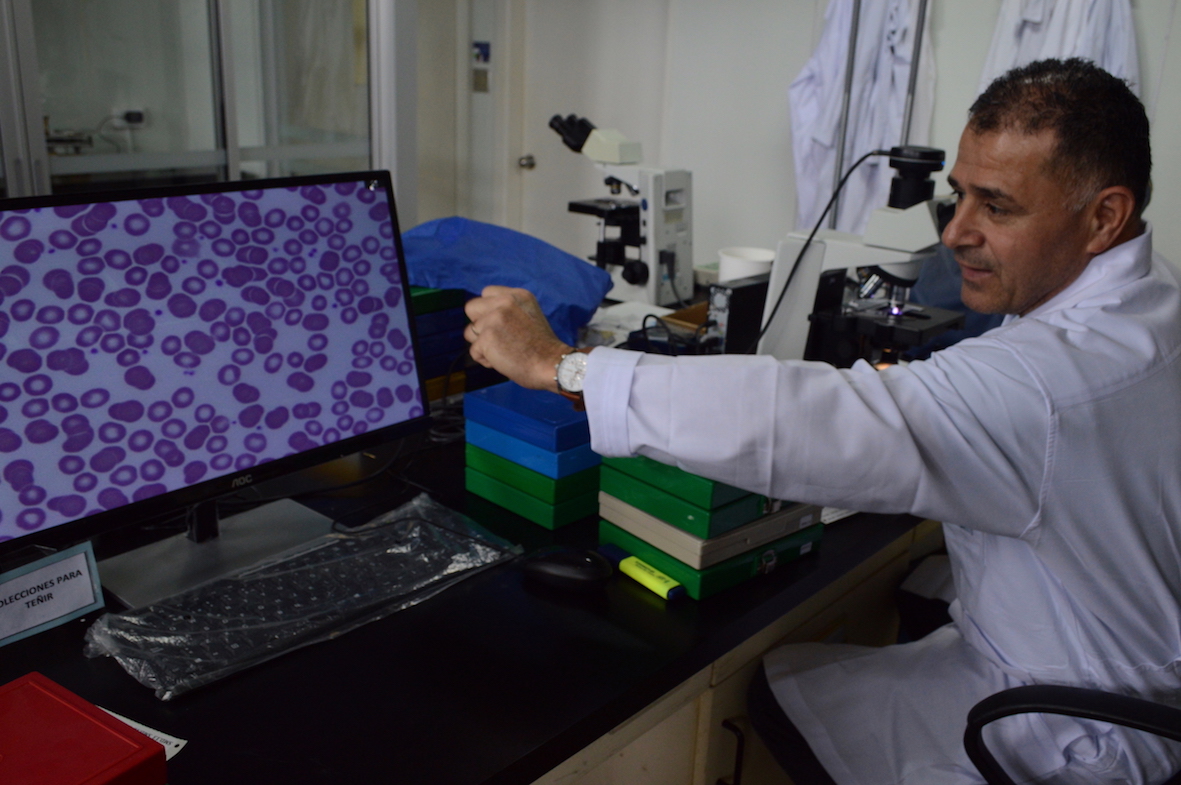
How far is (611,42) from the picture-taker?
415 centimetres

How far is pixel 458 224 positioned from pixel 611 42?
281 centimetres

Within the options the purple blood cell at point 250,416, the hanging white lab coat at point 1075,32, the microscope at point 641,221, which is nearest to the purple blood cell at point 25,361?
the purple blood cell at point 250,416

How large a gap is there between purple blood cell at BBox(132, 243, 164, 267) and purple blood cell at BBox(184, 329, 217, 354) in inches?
3.4

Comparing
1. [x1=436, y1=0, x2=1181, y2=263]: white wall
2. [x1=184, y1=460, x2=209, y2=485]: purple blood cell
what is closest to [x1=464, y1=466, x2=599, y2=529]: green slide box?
Result: [x1=184, y1=460, x2=209, y2=485]: purple blood cell

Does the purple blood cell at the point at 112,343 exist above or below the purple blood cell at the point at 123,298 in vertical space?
below

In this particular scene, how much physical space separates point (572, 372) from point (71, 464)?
1.71 ft

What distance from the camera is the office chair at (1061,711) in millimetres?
873

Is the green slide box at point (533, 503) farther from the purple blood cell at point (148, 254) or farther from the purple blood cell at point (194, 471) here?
the purple blood cell at point (148, 254)

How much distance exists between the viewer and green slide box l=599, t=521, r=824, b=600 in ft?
3.47

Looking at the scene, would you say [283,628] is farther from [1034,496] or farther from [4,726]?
[1034,496]

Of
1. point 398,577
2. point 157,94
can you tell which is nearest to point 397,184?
point 157,94

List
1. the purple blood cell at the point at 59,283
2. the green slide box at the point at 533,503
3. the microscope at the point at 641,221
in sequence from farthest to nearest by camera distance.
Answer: the microscope at the point at 641,221 → the green slide box at the point at 533,503 → the purple blood cell at the point at 59,283

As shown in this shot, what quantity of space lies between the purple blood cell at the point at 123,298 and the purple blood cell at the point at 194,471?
0.19 m

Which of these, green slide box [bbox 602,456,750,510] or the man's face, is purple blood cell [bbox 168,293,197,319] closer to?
green slide box [bbox 602,456,750,510]
